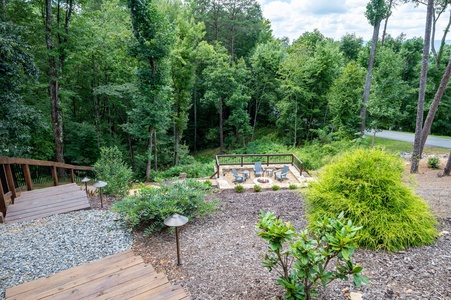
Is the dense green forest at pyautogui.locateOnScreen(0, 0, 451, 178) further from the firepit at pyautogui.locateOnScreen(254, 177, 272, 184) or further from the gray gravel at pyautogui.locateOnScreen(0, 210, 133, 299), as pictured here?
the firepit at pyautogui.locateOnScreen(254, 177, 272, 184)

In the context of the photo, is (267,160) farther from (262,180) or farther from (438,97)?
(438,97)

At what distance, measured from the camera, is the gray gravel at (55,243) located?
3.22 m

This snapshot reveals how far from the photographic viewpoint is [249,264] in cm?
324

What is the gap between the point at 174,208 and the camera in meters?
4.28

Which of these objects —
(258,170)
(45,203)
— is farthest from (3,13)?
(258,170)

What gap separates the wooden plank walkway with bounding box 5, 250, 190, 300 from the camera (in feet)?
8.20

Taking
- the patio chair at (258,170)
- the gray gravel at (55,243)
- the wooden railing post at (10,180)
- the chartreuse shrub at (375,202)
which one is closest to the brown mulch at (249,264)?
the chartreuse shrub at (375,202)

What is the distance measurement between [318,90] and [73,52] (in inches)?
547

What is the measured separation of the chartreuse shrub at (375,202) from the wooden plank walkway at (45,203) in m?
4.72

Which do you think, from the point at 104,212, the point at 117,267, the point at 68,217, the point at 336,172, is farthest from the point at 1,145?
the point at 336,172

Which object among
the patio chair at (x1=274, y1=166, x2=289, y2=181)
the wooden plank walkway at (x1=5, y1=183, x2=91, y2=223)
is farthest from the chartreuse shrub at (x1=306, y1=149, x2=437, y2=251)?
the patio chair at (x1=274, y1=166, x2=289, y2=181)

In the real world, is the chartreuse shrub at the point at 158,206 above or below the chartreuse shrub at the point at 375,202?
below

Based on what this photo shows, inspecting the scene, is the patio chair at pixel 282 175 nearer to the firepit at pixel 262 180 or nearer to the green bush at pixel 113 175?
the firepit at pixel 262 180

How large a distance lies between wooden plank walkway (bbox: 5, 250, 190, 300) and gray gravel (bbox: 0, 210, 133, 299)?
444 mm
